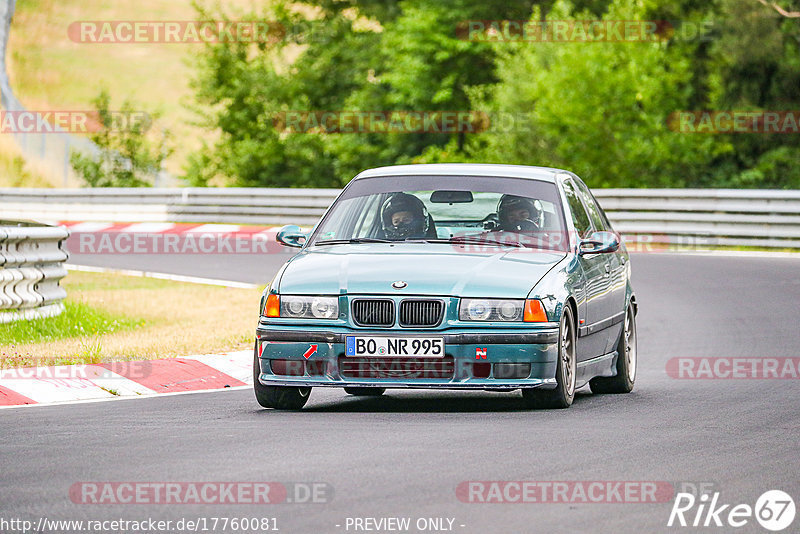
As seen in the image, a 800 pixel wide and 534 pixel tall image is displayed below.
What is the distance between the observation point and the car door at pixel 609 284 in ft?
37.5

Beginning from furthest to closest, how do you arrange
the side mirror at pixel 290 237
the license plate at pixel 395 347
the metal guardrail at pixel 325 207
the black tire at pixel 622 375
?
the metal guardrail at pixel 325 207, the black tire at pixel 622 375, the side mirror at pixel 290 237, the license plate at pixel 395 347

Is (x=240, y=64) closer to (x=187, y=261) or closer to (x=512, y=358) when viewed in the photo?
(x=187, y=261)

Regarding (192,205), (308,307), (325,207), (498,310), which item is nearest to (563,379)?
(498,310)

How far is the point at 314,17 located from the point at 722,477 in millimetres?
55737

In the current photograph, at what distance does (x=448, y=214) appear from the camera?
36.9ft

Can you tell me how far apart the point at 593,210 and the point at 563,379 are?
2.59 meters

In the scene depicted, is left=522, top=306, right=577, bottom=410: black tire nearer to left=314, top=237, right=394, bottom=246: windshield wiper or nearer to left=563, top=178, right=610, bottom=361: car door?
left=563, top=178, right=610, bottom=361: car door

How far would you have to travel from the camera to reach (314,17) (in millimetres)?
62094

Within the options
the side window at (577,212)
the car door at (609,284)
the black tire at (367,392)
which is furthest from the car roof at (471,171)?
the black tire at (367,392)

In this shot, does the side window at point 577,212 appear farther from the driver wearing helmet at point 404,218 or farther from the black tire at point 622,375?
the driver wearing helmet at point 404,218

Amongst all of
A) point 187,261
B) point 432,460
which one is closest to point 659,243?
point 187,261

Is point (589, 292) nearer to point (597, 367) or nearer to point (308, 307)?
point (597, 367)

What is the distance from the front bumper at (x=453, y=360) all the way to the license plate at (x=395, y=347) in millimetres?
31

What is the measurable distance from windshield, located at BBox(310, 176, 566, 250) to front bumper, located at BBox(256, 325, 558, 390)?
3.89 ft
